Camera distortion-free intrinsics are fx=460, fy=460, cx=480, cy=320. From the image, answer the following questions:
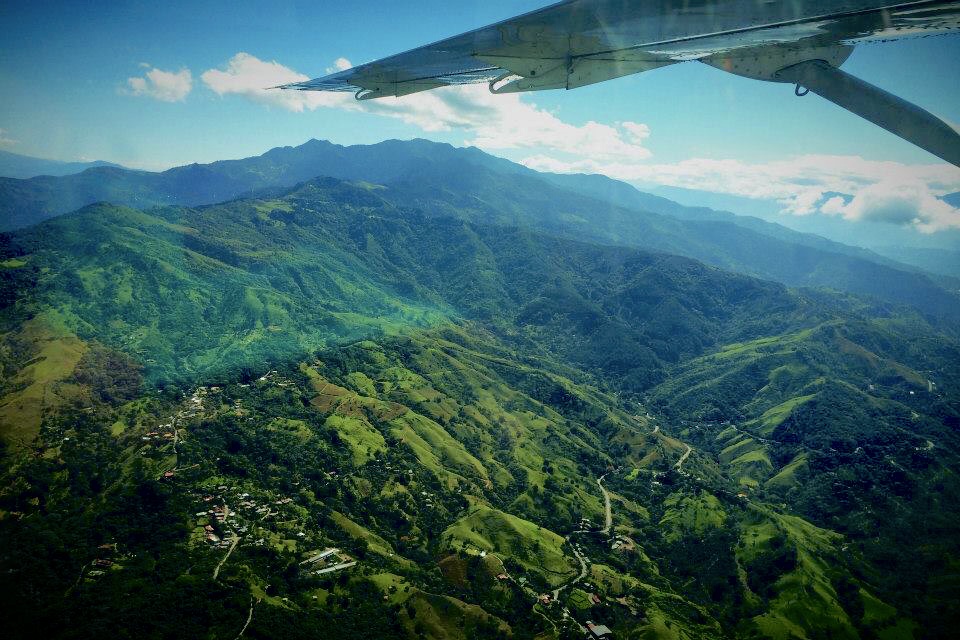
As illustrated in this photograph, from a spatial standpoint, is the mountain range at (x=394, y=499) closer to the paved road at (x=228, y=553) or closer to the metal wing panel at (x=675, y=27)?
the paved road at (x=228, y=553)

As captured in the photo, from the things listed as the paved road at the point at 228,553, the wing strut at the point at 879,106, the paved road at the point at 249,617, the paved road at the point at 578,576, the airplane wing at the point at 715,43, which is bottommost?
the paved road at the point at 578,576

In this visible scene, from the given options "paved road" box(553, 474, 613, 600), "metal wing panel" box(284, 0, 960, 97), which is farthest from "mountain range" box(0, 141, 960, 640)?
"metal wing panel" box(284, 0, 960, 97)

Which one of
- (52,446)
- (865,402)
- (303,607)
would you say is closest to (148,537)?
(303,607)

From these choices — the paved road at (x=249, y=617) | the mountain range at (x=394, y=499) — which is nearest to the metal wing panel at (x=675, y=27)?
the mountain range at (x=394, y=499)

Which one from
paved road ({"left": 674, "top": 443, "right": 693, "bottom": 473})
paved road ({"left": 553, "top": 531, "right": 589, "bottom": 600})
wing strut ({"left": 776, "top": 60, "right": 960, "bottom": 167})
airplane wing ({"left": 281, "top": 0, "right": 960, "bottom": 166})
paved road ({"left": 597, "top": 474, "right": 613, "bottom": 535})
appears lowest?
paved road ({"left": 674, "top": 443, "right": 693, "bottom": 473})

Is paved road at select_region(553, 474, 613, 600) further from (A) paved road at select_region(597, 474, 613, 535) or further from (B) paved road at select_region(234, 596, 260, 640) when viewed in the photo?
(B) paved road at select_region(234, 596, 260, 640)

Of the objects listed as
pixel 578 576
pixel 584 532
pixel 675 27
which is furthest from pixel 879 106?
pixel 584 532

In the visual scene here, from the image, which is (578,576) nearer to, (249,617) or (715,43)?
(249,617)
